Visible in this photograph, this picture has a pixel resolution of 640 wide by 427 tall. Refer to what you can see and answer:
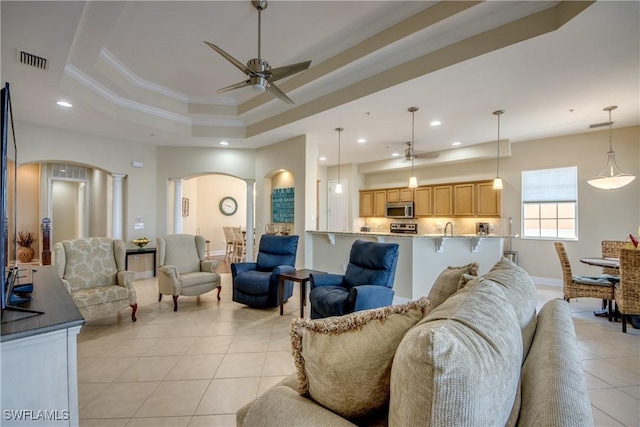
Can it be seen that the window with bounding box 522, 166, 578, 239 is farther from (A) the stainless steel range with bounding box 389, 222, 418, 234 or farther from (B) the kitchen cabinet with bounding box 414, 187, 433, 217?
(A) the stainless steel range with bounding box 389, 222, 418, 234

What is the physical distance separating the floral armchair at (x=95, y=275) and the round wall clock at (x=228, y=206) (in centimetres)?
639

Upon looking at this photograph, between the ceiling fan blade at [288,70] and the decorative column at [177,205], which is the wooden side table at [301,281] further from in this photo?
the decorative column at [177,205]

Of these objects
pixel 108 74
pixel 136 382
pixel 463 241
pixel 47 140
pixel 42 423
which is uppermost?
pixel 108 74

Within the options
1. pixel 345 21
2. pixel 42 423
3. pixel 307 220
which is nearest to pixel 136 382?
pixel 42 423

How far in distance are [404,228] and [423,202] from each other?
84 cm

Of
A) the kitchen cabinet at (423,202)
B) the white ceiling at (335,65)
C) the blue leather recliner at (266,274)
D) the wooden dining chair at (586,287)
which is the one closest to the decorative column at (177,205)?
the white ceiling at (335,65)

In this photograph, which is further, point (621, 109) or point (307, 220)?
point (307, 220)

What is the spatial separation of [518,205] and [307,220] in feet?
14.7

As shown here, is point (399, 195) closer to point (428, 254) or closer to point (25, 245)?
point (428, 254)

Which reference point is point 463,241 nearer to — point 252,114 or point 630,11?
point 630,11

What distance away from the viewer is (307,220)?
5.38 metres

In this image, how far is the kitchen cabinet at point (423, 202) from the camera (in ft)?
24.2

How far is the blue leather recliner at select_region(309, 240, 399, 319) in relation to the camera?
2834mm

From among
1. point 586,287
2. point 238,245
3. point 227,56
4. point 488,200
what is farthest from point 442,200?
point 227,56
